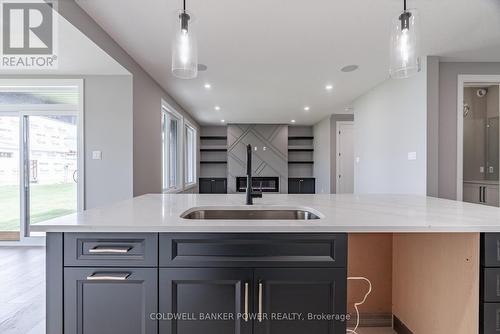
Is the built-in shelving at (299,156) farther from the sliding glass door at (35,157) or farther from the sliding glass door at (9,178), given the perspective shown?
the sliding glass door at (9,178)

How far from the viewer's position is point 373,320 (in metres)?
1.93

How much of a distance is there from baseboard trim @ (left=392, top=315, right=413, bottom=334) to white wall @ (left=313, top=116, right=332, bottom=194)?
18.3ft

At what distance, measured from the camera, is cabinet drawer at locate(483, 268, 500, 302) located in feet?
Answer: 3.65

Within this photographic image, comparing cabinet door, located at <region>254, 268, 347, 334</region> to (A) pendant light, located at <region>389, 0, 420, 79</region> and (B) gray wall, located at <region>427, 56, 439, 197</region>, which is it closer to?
(A) pendant light, located at <region>389, 0, 420, 79</region>

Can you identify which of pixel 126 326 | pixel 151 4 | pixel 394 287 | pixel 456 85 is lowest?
pixel 394 287

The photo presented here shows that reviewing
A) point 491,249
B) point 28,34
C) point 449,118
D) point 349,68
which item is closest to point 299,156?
point 349,68

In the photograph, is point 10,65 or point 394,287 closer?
point 394,287

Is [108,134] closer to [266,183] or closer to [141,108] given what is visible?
[141,108]

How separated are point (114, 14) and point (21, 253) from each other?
347cm

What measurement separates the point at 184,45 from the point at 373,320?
238 cm

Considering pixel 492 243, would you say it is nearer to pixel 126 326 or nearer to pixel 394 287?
pixel 394 287

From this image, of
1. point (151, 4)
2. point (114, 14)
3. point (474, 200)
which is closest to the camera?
point (151, 4)

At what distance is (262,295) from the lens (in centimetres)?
112

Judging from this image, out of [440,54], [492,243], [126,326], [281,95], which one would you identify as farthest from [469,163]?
[126,326]
